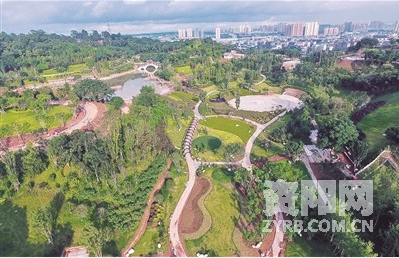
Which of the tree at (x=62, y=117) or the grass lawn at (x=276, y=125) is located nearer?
the tree at (x=62, y=117)

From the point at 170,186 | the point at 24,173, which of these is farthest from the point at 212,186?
the point at 24,173

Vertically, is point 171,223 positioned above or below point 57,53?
below

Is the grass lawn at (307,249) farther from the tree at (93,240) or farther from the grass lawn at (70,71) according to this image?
the grass lawn at (70,71)

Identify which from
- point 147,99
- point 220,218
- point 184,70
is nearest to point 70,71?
point 184,70

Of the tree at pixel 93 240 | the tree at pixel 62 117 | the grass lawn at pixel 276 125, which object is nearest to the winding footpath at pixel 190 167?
the grass lawn at pixel 276 125

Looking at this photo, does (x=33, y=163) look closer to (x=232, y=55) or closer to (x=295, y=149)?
(x=295, y=149)

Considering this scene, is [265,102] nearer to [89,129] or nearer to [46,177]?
[89,129]

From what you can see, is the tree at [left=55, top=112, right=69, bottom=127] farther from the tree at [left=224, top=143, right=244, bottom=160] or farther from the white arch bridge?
the white arch bridge

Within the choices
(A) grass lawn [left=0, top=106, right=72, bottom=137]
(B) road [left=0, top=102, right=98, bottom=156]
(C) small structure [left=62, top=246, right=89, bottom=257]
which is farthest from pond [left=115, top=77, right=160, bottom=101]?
(C) small structure [left=62, top=246, right=89, bottom=257]
